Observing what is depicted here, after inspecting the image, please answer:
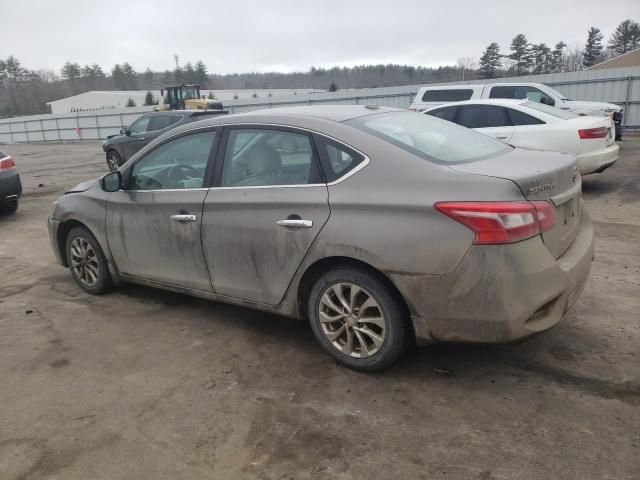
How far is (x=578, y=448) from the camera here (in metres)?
2.56

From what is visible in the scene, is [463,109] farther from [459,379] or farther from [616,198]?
[459,379]

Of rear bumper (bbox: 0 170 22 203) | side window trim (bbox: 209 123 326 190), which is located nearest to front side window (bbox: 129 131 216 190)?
side window trim (bbox: 209 123 326 190)

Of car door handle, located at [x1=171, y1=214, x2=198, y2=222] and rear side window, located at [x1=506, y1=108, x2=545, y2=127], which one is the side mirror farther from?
rear side window, located at [x1=506, y1=108, x2=545, y2=127]

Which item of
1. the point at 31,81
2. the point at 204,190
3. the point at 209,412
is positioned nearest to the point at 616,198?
the point at 204,190

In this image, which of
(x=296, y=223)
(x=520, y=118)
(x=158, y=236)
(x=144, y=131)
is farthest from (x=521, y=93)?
(x=296, y=223)

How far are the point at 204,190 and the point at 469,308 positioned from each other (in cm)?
212

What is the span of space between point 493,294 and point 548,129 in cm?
644

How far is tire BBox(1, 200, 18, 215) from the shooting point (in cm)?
942

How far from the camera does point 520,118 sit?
28.1 ft

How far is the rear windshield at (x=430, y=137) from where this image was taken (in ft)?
10.9

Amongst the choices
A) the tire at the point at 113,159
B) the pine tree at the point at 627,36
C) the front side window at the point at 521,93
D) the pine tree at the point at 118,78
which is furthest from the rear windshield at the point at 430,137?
the pine tree at the point at 118,78

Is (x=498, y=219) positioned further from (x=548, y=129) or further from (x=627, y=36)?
(x=627, y=36)

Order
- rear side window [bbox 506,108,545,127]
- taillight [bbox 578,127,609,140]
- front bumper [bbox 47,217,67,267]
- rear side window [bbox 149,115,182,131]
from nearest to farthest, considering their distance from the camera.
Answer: front bumper [bbox 47,217,67,267], taillight [bbox 578,127,609,140], rear side window [bbox 506,108,545,127], rear side window [bbox 149,115,182,131]

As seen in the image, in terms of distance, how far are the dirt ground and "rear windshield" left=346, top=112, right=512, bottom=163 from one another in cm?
135
